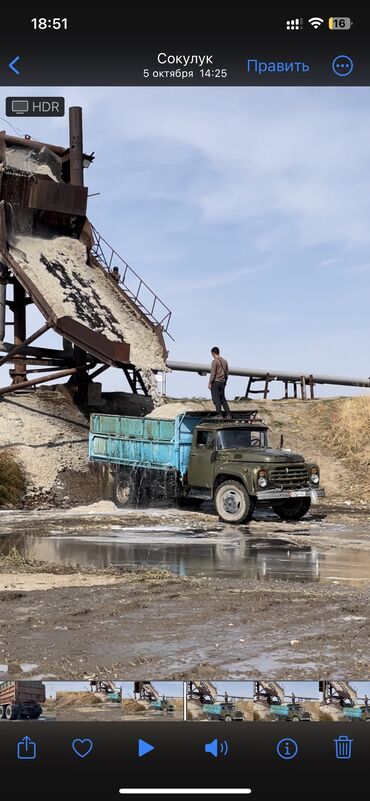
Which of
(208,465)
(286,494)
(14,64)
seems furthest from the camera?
(208,465)

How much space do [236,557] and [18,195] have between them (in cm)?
1482

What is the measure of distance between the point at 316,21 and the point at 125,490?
18.0m

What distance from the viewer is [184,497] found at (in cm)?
1948

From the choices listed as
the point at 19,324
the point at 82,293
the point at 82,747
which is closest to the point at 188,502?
the point at 82,293

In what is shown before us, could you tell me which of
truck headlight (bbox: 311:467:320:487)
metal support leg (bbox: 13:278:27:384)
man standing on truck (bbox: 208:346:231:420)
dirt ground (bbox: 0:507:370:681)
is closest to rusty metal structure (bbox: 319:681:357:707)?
dirt ground (bbox: 0:507:370:681)

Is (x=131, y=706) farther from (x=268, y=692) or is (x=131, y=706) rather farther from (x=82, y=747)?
(x=268, y=692)

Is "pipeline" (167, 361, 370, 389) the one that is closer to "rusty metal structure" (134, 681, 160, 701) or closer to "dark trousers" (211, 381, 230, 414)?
"dark trousers" (211, 381, 230, 414)

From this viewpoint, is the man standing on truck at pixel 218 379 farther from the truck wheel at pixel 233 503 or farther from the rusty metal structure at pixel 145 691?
the rusty metal structure at pixel 145 691

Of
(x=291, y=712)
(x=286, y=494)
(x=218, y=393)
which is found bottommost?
(x=291, y=712)

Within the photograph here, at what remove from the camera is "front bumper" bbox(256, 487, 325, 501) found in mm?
16625

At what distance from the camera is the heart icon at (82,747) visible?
98.8 inches

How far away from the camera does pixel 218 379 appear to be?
1962cm

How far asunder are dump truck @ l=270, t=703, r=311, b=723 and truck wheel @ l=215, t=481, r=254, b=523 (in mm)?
14353

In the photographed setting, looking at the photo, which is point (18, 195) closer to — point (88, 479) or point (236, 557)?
point (88, 479)
